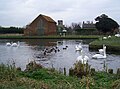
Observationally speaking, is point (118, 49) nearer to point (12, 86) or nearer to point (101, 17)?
point (12, 86)

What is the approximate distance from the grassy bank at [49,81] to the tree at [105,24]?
71471 millimetres

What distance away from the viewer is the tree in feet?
270

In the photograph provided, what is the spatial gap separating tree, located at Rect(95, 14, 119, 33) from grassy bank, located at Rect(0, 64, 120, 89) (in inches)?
2814

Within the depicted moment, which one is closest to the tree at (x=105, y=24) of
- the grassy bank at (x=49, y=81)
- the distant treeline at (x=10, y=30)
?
the distant treeline at (x=10, y=30)

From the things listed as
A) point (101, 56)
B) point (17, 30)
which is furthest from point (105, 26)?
point (101, 56)

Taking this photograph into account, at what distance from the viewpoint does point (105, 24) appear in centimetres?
8212

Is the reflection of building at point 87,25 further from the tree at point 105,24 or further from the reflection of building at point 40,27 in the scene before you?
the tree at point 105,24

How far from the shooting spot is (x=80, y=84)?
9.34 metres

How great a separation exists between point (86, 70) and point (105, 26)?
7126 centimetres

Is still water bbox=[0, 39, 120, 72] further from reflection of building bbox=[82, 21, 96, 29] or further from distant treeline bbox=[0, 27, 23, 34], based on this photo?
reflection of building bbox=[82, 21, 96, 29]

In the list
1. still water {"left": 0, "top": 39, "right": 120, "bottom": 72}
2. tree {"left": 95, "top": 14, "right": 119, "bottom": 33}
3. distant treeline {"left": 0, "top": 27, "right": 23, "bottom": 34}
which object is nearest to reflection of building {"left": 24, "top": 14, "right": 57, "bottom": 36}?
distant treeline {"left": 0, "top": 27, "right": 23, "bottom": 34}

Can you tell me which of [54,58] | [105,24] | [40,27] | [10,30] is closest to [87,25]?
[40,27]

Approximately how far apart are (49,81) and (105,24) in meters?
73.5

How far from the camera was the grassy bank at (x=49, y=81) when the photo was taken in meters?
8.43
